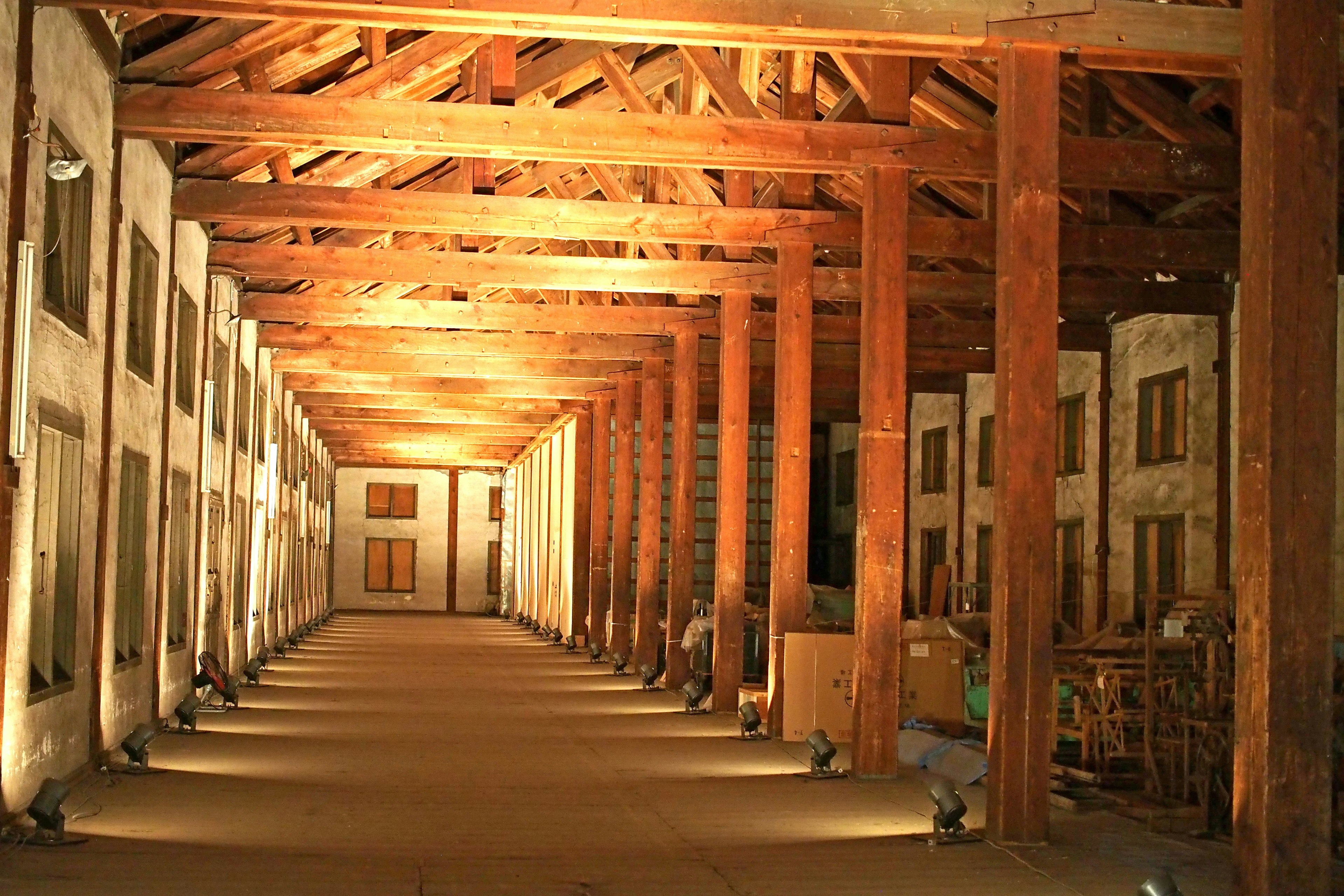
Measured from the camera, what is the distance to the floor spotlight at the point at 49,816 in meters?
7.93

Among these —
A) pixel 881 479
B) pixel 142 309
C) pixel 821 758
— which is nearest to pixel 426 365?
pixel 142 309

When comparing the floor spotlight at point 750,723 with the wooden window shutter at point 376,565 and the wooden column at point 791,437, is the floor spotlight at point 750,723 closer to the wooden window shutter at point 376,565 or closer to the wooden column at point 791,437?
the wooden column at point 791,437

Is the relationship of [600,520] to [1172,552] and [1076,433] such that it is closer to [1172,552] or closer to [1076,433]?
[1076,433]

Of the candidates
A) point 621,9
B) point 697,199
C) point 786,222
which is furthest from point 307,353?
point 621,9

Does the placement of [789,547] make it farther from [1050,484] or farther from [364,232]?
[364,232]

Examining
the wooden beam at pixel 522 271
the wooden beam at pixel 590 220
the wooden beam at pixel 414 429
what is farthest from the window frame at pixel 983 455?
the wooden beam at pixel 414 429

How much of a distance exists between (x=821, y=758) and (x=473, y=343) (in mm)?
11256

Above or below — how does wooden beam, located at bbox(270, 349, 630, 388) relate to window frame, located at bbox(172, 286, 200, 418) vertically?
above

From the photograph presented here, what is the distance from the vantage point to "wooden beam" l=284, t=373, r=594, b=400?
83.5 ft

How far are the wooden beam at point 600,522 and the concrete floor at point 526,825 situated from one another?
1048 cm

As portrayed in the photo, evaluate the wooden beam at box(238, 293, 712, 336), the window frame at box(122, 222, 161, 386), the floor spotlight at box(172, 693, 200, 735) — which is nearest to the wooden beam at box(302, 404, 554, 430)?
the wooden beam at box(238, 293, 712, 336)

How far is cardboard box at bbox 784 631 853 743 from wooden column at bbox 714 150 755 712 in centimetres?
271

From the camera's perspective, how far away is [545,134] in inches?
→ 436

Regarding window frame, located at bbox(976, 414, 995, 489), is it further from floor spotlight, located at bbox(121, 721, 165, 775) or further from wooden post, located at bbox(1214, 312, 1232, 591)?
floor spotlight, located at bbox(121, 721, 165, 775)
